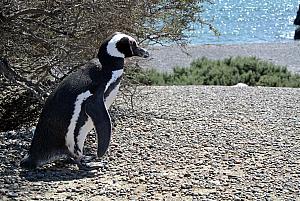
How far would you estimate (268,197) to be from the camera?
4488mm

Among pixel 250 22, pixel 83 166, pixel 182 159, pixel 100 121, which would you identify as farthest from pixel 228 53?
pixel 100 121

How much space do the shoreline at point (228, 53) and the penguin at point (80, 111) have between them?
389 inches

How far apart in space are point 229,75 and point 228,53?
6.59 m

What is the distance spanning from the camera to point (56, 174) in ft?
16.4

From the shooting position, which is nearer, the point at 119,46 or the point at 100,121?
the point at 100,121

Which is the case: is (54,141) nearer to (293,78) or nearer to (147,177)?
(147,177)

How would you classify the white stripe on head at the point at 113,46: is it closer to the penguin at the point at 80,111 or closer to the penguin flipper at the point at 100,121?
the penguin at the point at 80,111

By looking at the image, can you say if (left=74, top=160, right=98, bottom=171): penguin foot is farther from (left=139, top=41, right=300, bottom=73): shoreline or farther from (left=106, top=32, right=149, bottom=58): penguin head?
(left=139, top=41, right=300, bottom=73): shoreline

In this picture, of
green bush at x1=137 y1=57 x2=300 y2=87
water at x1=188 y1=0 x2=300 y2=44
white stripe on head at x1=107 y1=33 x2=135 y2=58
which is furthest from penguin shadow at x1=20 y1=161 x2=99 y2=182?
water at x1=188 y1=0 x2=300 y2=44

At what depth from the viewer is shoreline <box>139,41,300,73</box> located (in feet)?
52.7

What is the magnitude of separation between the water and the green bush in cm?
512

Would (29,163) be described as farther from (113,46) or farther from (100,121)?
(113,46)

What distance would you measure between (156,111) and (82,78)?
2426 millimetres

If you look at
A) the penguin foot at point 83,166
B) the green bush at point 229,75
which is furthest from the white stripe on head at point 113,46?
the green bush at point 229,75
